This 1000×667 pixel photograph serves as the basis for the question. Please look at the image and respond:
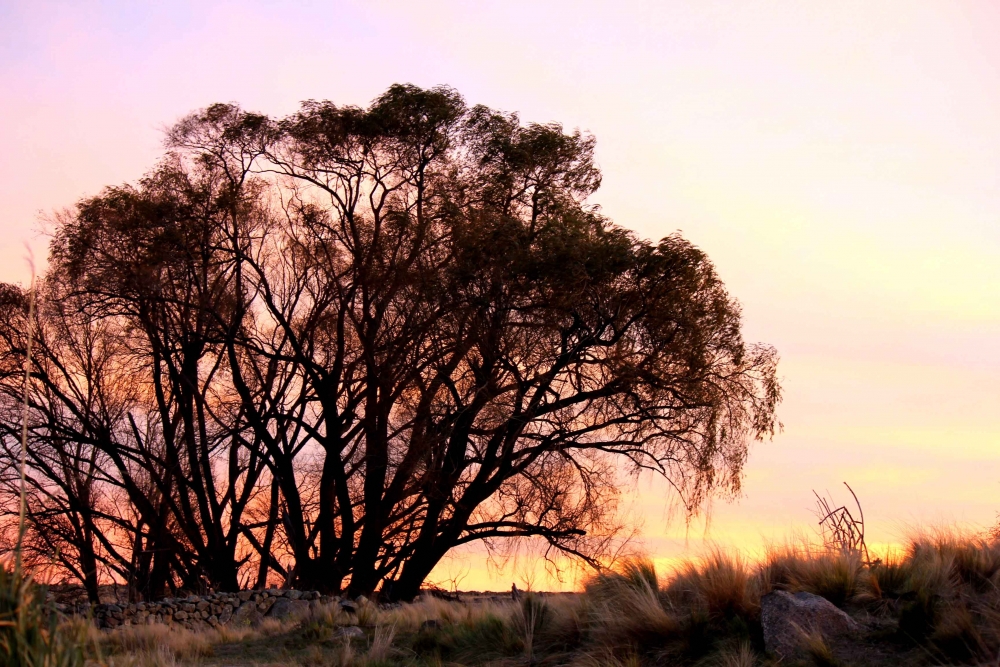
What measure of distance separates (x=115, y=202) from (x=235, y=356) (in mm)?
4369

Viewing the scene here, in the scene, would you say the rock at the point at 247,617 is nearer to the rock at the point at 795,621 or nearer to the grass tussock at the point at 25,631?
the rock at the point at 795,621

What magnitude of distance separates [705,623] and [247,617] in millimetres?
8872

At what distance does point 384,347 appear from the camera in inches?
781

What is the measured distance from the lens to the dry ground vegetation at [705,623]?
297 inches

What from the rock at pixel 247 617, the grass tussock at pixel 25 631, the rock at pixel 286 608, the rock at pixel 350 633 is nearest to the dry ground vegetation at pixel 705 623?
the rock at pixel 350 633

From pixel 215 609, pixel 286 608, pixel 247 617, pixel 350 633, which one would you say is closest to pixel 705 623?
pixel 350 633

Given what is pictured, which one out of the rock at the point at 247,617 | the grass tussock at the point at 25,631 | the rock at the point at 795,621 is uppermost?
the grass tussock at the point at 25,631

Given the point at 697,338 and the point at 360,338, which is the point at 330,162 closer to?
the point at 360,338

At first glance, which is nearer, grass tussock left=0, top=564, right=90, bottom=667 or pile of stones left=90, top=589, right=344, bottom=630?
grass tussock left=0, top=564, right=90, bottom=667

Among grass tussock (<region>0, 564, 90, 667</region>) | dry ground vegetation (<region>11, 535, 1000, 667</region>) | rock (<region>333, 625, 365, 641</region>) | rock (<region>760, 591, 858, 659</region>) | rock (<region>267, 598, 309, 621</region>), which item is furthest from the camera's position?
rock (<region>267, 598, 309, 621</region>)

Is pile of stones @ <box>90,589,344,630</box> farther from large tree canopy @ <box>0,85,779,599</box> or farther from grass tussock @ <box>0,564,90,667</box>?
grass tussock @ <box>0,564,90,667</box>

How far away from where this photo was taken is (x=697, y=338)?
19250mm

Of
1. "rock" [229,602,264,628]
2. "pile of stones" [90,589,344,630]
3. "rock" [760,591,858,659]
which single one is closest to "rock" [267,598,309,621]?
"pile of stones" [90,589,344,630]

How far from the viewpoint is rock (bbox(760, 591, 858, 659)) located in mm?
7695
